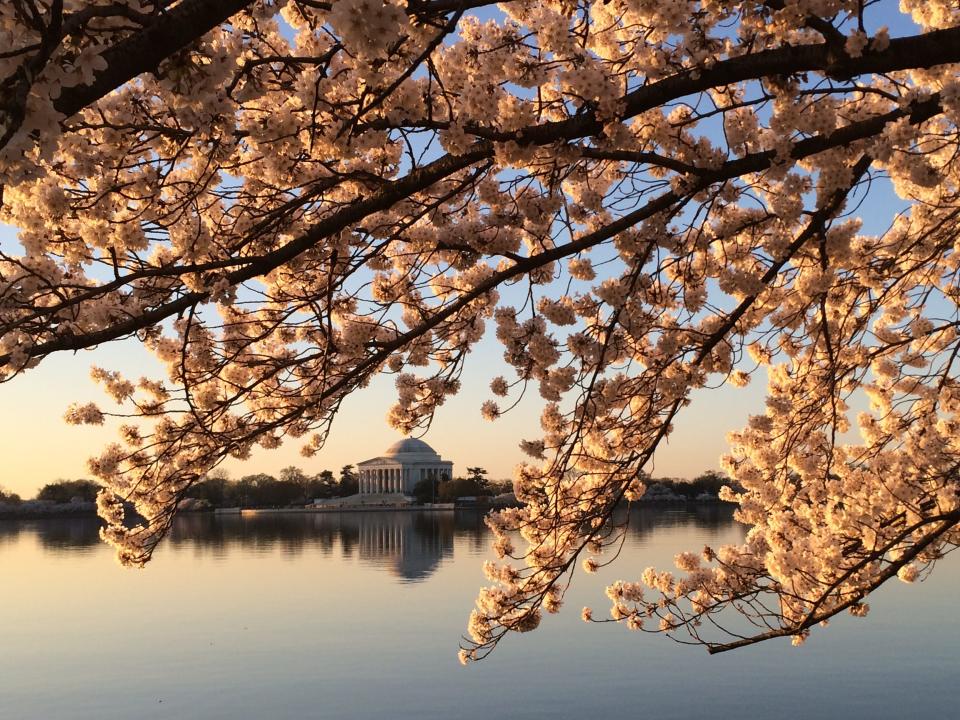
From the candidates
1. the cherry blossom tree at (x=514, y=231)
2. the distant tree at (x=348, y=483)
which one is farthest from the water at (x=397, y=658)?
the distant tree at (x=348, y=483)

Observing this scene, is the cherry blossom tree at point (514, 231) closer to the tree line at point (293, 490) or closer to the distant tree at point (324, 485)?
the tree line at point (293, 490)

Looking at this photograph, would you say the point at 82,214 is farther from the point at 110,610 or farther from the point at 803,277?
the point at 110,610

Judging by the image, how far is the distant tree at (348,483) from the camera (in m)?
115

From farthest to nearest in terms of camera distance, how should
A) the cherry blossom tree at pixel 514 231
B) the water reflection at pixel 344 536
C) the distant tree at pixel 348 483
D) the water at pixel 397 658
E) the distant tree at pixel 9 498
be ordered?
the distant tree at pixel 348 483 → the distant tree at pixel 9 498 → the water reflection at pixel 344 536 → the water at pixel 397 658 → the cherry blossom tree at pixel 514 231

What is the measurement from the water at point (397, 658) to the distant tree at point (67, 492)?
2340 inches

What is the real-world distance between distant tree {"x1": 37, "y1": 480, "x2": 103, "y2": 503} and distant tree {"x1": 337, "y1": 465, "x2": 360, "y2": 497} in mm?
31847

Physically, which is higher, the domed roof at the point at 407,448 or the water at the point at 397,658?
the domed roof at the point at 407,448

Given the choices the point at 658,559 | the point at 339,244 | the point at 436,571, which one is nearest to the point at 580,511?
the point at 339,244

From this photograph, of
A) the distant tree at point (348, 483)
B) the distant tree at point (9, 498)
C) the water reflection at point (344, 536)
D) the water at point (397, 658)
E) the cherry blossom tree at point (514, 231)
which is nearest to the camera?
the cherry blossom tree at point (514, 231)

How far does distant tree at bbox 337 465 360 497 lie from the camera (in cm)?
11525

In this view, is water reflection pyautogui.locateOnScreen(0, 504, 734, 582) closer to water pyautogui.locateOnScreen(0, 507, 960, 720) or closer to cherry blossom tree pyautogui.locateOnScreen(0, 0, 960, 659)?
water pyautogui.locateOnScreen(0, 507, 960, 720)

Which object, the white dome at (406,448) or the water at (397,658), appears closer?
the water at (397,658)

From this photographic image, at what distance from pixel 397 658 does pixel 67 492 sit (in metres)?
79.9

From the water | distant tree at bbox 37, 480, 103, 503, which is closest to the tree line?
distant tree at bbox 37, 480, 103, 503
